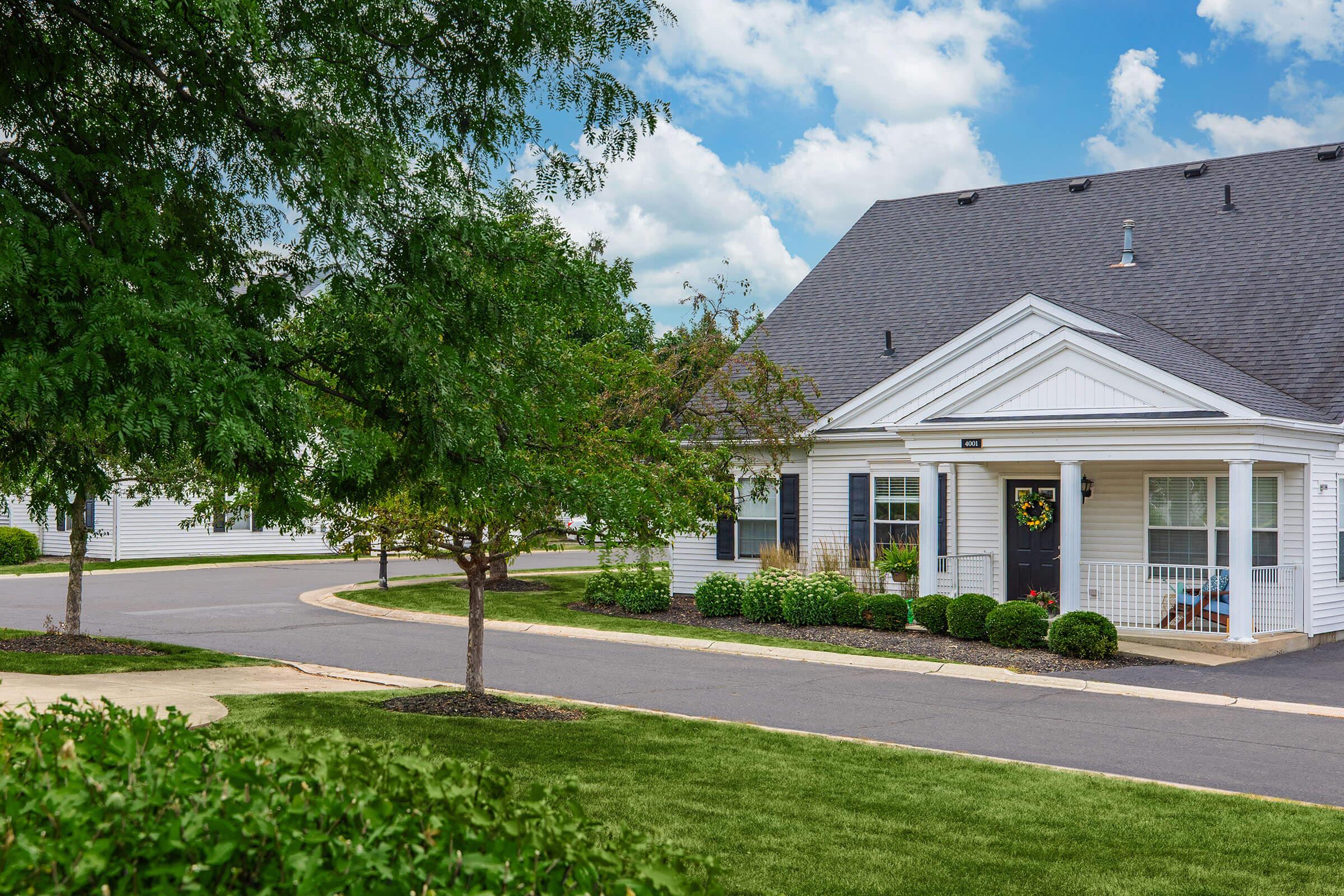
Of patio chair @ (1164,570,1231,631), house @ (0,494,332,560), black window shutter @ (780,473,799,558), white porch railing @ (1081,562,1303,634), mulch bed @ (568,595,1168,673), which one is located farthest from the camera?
house @ (0,494,332,560)

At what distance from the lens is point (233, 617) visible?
2197cm

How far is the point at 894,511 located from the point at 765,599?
3192 millimetres

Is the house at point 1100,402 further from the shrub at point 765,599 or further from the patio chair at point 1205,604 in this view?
the shrub at point 765,599

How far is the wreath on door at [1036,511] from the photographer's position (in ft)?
68.2

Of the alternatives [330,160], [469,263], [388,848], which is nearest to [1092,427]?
[469,263]

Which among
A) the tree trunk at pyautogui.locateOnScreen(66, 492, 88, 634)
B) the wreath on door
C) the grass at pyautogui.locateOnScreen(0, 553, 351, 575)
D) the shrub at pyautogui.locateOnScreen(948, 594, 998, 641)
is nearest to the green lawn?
the tree trunk at pyautogui.locateOnScreen(66, 492, 88, 634)

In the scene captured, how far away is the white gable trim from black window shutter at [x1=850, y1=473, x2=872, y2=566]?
1.11 meters

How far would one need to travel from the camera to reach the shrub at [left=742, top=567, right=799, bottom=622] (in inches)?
848

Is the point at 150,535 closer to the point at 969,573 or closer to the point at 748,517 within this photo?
the point at 748,517

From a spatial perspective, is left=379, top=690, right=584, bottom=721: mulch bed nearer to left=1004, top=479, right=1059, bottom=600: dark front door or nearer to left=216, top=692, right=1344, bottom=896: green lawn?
left=216, top=692, right=1344, bottom=896: green lawn

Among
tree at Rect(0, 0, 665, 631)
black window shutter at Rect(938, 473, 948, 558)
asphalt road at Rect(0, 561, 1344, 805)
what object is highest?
tree at Rect(0, 0, 665, 631)

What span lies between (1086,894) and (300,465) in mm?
5184

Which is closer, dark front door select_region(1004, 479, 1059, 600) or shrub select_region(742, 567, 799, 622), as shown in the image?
dark front door select_region(1004, 479, 1059, 600)

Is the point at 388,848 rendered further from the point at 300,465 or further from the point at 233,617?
the point at 233,617
